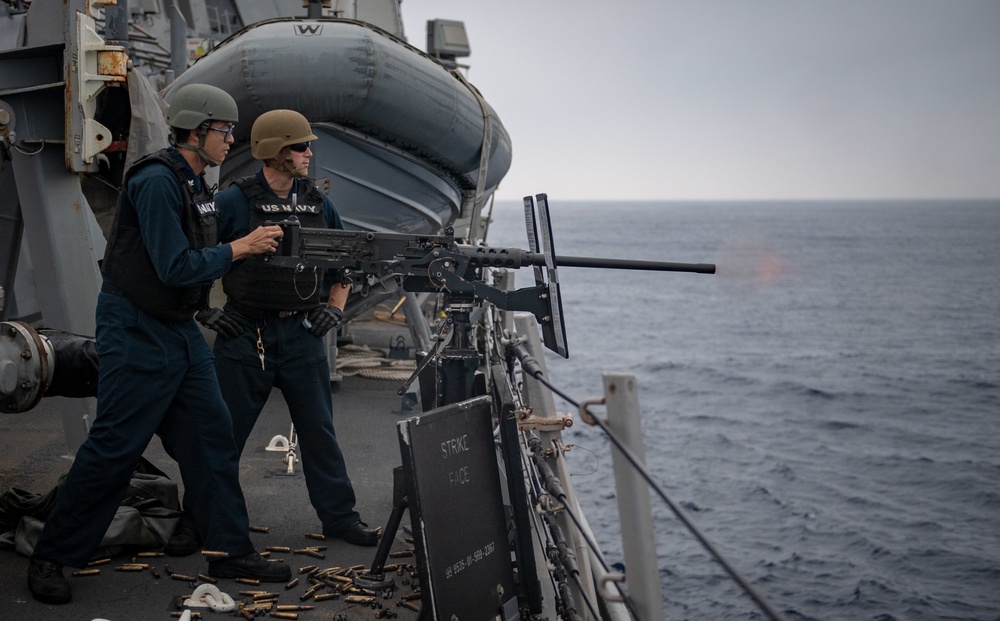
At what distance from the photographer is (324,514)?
4.64 meters

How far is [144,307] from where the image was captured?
12.5 feet

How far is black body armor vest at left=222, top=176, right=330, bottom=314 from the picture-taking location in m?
4.37

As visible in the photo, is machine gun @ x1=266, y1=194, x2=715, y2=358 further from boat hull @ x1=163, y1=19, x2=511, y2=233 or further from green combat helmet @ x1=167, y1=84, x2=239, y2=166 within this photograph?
boat hull @ x1=163, y1=19, x2=511, y2=233

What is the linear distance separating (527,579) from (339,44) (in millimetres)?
4110

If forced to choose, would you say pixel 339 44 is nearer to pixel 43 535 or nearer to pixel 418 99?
pixel 418 99

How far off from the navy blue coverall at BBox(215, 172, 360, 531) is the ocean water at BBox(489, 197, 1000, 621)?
111 cm

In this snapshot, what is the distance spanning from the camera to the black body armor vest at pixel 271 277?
4367 mm

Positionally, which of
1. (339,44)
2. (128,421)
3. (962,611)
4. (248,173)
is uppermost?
(339,44)

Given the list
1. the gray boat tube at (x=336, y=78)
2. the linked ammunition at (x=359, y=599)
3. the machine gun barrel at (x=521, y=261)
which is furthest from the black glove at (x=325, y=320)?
the gray boat tube at (x=336, y=78)

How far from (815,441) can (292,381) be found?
75.3ft

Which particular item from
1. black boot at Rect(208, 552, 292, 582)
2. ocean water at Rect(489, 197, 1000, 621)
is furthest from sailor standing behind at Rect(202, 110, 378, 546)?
ocean water at Rect(489, 197, 1000, 621)

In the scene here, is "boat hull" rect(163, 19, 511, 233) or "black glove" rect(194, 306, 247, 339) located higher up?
"boat hull" rect(163, 19, 511, 233)

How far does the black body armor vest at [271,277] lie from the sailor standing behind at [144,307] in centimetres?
41

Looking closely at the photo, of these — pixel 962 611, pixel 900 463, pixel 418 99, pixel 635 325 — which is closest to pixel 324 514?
pixel 418 99
